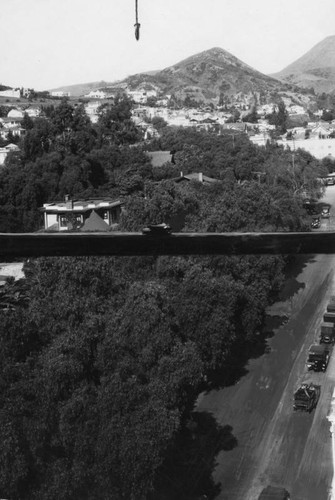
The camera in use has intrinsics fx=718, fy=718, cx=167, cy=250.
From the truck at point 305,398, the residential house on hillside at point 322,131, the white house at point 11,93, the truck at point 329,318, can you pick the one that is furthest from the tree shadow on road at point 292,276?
the white house at point 11,93

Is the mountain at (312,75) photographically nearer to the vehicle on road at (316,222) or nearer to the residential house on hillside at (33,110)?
the residential house on hillside at (33,110)

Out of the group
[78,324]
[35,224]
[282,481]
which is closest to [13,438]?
[78,324]

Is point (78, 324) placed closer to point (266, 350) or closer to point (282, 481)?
point (282, 481)

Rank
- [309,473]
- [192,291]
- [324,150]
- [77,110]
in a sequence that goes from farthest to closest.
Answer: [324,150], [77,110], [192,291], [309,473]

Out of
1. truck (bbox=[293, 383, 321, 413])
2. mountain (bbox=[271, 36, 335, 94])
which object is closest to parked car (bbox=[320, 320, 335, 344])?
truck (bbox=[293, 383, 321, 413])

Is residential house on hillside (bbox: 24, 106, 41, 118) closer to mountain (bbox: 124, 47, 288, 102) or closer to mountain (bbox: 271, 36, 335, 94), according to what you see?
mountain (bbox: 124, 47, 288, 102)

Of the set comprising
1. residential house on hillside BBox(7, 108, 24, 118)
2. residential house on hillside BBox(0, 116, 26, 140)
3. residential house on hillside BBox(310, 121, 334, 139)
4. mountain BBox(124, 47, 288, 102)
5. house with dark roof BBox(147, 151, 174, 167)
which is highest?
mountain BBox(124, 47, 288, 102)
